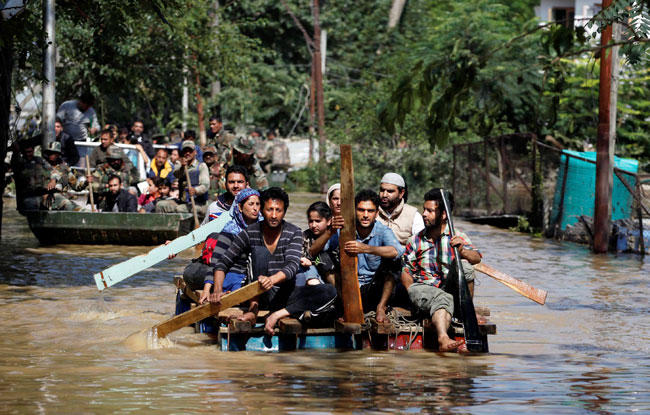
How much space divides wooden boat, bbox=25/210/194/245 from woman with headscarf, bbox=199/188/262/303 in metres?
8.27

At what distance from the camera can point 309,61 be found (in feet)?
172

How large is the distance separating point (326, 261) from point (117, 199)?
1036 centimetres

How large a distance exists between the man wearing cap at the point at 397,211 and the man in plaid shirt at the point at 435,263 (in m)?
0.76

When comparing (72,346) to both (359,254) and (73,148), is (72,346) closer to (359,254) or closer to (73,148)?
(359,254)

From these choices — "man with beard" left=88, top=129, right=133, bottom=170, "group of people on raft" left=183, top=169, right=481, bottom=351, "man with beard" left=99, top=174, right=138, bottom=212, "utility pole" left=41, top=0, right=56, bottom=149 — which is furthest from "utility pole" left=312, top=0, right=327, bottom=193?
"group of people on raft" left=183, top=169, right=481, bottom=351

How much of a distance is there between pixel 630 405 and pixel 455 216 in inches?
835

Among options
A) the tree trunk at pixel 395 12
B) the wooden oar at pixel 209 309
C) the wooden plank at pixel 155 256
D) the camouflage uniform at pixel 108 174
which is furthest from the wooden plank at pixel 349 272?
the tree trunk at pixel 395 12

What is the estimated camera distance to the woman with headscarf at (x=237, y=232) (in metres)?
9.17

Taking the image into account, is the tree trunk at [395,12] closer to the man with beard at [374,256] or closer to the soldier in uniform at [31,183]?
the soldier in uniform at [31,183]

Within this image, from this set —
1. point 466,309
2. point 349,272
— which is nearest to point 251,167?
point 349,272

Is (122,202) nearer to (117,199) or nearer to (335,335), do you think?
(117,199)

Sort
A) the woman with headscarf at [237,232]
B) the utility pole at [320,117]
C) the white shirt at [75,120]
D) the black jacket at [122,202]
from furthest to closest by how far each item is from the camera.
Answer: the utility pole at [320,117] → the white shirt at [75,120] → the black jacket at [122,202] → the woman with headscarf at [237,232]

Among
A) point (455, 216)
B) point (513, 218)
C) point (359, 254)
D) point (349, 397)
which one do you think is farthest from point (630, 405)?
point (455, 216)

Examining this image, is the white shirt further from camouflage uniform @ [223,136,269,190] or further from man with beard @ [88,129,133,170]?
camouflage uniform @ [223,136,269,190]
